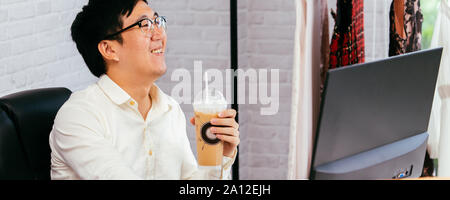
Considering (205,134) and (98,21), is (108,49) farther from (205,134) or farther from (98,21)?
(205,134)

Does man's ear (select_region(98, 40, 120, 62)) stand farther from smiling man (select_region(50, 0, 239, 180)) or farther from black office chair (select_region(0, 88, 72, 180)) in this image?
black office chair (select_region(0, 88, 72, 180))

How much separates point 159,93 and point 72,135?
1.17ft

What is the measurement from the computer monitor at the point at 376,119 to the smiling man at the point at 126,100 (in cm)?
31

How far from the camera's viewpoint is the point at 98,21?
5.25 ft

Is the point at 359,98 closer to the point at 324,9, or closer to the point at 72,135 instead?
the point at 324,9

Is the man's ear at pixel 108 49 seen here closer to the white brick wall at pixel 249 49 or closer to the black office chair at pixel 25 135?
the black office chair at pixel 25 135

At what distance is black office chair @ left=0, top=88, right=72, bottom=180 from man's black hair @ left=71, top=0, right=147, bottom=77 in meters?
0.20

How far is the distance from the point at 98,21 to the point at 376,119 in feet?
2.74

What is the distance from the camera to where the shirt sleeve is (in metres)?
1.39

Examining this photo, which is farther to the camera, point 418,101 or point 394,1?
point 394,1

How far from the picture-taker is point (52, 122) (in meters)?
1.61
